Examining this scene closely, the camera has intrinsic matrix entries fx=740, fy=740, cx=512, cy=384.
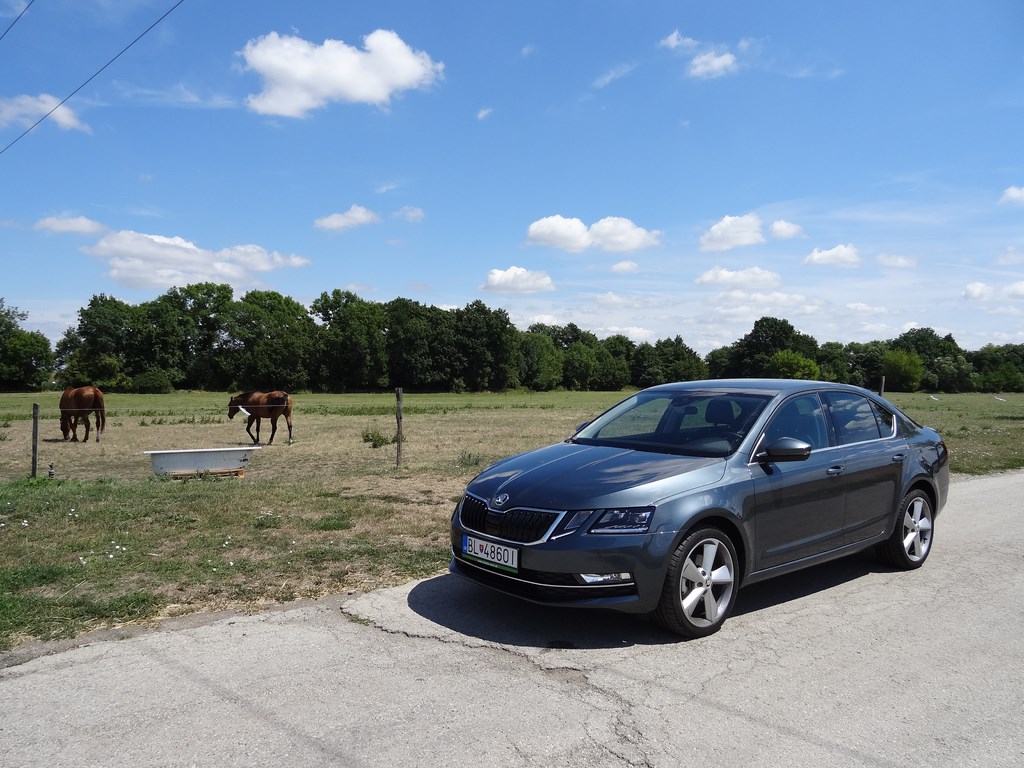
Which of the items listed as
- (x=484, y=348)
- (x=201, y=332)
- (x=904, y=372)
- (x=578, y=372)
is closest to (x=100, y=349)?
(x=201, y=332)

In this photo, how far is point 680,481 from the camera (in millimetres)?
4855

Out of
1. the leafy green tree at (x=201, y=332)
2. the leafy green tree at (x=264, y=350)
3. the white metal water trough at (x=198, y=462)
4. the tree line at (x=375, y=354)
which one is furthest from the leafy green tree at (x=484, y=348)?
the white metal water trough at (x=198, y=462)

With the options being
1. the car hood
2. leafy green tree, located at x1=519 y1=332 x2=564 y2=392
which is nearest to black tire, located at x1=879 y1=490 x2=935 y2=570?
the car hood

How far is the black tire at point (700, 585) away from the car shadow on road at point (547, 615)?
0.19 meters

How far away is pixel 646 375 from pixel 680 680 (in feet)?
403

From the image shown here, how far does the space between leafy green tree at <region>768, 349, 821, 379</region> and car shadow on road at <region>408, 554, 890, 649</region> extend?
10631 centimetres

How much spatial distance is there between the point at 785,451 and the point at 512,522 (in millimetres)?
2011

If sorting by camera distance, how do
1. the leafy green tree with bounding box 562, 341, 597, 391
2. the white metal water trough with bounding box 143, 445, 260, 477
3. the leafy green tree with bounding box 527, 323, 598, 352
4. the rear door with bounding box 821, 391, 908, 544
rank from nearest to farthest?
the rear door with bounding box 821, 391, 908, 544 → the white metal water trough with bounding box 143, 445, 260, 477 → the leafy green tree with bounding box 562, 341, 597, 391 → the leafy green tree with bounding box 527, 323, 598, 352

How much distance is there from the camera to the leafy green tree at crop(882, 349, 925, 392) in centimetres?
10819

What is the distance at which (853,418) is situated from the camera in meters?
6.44

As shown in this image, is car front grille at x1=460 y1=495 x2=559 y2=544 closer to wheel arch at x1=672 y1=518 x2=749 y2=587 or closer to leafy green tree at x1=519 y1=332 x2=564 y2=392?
wheel arch at x1=672 y1=518 x2=749 y2=587

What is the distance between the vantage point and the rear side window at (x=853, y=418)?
6.27 m

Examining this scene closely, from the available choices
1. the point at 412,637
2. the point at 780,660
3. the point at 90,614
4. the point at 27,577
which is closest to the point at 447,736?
the point at 412,637

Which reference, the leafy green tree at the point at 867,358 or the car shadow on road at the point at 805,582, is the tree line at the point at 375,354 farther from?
the car shadow on road at the point at 805,582
